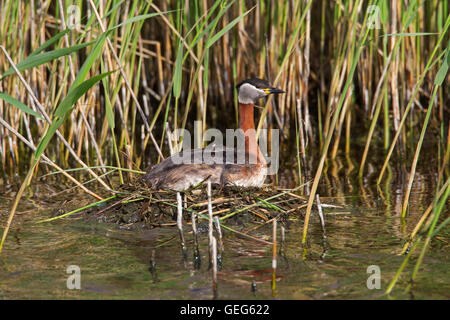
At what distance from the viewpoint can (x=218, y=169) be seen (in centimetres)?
579

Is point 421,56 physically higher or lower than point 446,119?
higher

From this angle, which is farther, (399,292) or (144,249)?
(144,249)

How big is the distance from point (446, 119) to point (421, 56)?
0.99m

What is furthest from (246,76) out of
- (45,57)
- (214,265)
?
(214,265)

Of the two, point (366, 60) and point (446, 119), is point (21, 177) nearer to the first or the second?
point (366, 60)

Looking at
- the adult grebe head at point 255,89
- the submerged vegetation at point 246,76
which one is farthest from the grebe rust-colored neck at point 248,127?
the submerged vegetation at point 246,76

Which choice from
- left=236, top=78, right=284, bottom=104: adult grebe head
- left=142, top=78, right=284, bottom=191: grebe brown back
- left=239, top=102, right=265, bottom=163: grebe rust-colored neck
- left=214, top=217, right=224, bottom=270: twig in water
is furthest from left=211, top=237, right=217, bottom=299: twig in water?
left=236, top=78, right=284, bottom=104: adult grebe head

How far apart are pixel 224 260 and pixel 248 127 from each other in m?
2.23

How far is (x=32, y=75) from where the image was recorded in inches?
300

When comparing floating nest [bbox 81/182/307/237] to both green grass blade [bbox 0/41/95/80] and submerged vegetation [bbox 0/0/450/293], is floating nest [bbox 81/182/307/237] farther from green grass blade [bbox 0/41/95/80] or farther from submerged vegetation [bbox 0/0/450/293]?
green grass blade [bbox 0/41/95/80]

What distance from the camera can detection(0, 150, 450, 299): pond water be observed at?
3.92m

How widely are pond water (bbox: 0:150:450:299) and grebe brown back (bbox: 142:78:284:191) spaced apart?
1.84 ft

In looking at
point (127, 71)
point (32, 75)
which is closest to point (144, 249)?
point (127, 71)
